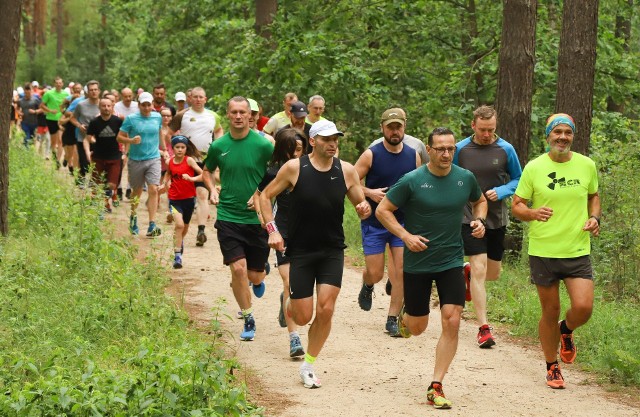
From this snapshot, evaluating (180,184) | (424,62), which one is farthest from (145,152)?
(424,62)

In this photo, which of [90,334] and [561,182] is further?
[90,334]

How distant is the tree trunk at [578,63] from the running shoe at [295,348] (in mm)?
5323

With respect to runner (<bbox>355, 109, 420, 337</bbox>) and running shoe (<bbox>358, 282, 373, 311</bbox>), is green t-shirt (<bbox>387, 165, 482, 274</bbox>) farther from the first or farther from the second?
running shoe (<bbox>358, 282, 373, 311</bbox>)

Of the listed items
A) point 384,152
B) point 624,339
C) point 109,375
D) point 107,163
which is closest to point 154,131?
point 107,163

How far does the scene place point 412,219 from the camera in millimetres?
8742

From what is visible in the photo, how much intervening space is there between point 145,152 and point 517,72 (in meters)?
6.06

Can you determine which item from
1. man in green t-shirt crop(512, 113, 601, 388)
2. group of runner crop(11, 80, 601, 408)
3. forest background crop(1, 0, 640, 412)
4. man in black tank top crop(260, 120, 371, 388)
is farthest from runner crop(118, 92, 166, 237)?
man in green t-shirt crop(512, 113, 601, 388)

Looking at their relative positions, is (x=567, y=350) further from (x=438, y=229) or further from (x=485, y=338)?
(x=438, y=229)

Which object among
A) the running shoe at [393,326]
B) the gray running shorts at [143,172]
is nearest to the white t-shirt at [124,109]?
the gray running shorts at [143,172]

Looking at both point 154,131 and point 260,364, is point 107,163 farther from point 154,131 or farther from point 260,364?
A: point 260,364

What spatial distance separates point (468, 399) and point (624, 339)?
2152 mm

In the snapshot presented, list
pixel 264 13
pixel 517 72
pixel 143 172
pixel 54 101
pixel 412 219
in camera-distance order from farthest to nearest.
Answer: pixel 54 101 → pixel 264 13 → pixel 143 172 → pixel 517 72 → pixel 412 219

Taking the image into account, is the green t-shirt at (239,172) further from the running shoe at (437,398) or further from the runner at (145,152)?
the runner at (145,152)

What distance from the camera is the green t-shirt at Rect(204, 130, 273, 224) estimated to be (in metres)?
10.9
